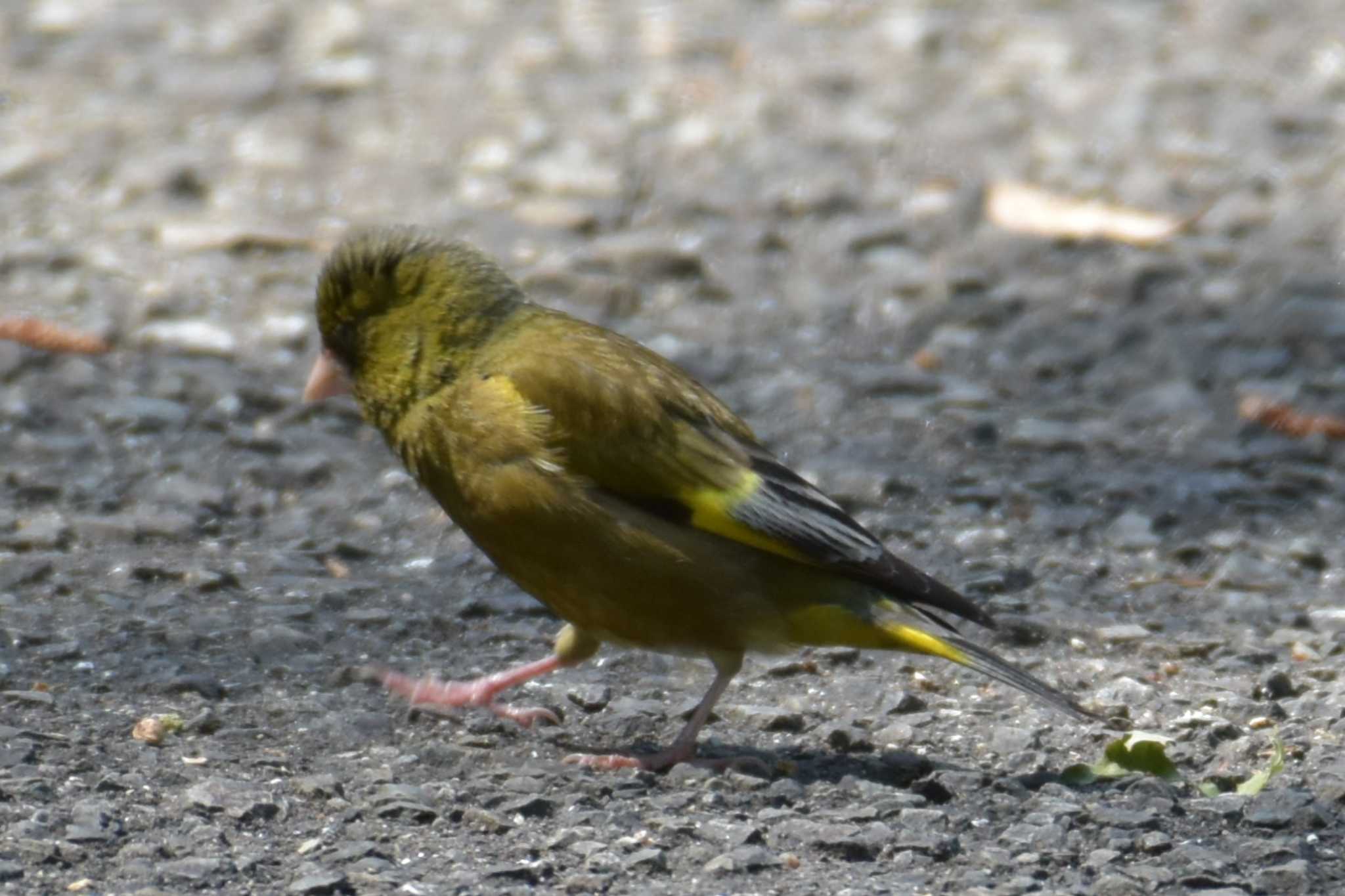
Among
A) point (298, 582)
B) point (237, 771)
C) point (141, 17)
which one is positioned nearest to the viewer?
point (237, 771)

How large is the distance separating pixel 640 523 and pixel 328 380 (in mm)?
929

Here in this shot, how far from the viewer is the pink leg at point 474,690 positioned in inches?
167

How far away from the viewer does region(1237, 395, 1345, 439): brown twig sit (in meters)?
5.97

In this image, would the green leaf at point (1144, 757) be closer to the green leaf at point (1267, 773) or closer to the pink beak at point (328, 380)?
the green leaf at point (1267, 773)

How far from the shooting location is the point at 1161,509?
5.51m

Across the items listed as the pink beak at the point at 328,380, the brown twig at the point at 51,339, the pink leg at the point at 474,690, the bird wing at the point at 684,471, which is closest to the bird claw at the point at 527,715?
the pink leg at the point at 474,690

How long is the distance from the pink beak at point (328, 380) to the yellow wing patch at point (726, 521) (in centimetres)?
92

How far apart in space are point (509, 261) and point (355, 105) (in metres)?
1.74

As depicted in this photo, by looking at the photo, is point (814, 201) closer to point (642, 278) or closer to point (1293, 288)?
point (642, 278)

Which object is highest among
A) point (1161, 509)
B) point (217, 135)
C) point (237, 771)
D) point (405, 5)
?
point (405, 5)

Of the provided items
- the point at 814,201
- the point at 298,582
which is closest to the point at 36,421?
the point at 298,582

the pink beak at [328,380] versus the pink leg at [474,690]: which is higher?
the pink beak at [328,380]

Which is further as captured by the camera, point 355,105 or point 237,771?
point 355,105

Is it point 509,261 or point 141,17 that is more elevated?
point 141,17
